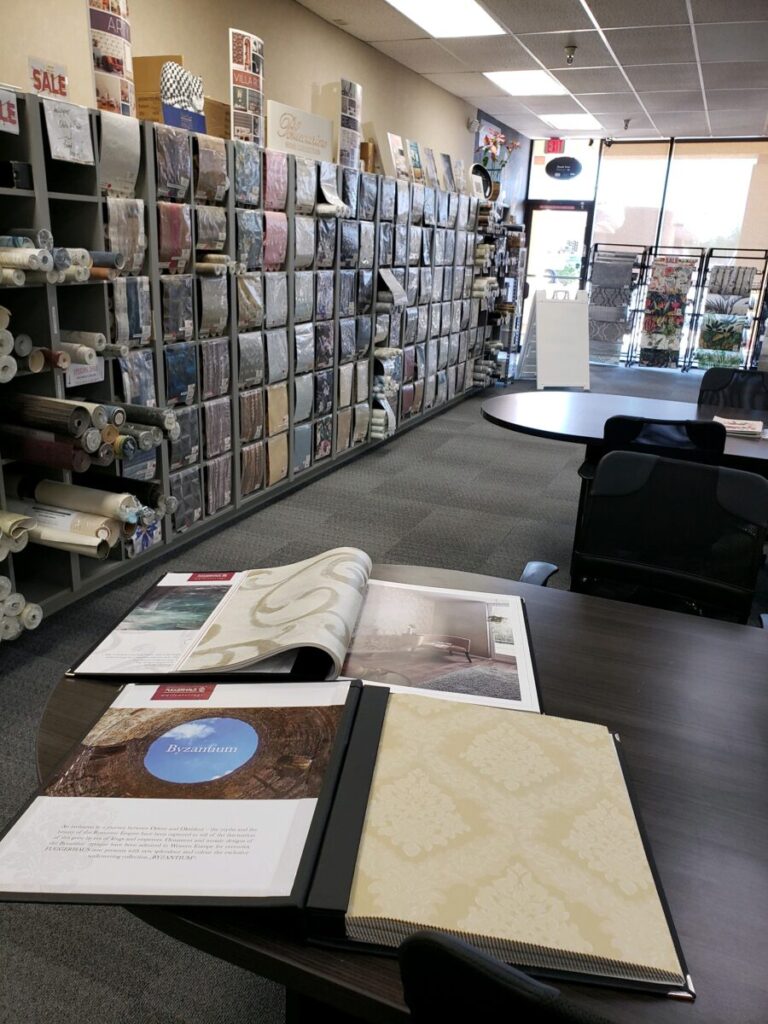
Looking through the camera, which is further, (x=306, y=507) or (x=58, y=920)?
(x=306, y=507)

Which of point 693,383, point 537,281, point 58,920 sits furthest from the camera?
point 537,281

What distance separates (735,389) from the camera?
3947 millimetres

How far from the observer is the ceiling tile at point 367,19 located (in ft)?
16.1

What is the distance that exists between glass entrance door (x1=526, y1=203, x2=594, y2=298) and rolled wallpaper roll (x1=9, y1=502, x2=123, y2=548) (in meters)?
9.21

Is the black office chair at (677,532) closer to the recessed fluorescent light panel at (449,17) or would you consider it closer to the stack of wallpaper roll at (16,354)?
the stack of wallpaper roll at (16,354)

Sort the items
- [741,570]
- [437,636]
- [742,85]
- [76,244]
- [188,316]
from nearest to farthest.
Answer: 1. [437,636]
2. [741,570]
3. [76,244]
4. [188,316]
5. [742,85]

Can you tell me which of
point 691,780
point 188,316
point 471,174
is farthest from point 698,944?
point 471,174

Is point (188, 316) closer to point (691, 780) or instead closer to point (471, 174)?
point (691, 780)

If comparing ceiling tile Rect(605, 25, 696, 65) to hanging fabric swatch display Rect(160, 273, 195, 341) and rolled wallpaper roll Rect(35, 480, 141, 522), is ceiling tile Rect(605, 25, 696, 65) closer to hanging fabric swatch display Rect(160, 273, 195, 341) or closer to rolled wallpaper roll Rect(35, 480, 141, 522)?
hanging fabric swatch display Rect(160, 273, 195, 341)

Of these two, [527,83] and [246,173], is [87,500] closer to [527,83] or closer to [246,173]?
[246,173]

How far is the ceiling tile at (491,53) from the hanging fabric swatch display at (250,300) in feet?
10.6

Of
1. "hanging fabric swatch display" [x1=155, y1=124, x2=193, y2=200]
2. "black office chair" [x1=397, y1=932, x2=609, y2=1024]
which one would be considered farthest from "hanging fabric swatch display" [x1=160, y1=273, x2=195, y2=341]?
"black office chair" [x1=397, y1=932, x2=609, y2=1024]

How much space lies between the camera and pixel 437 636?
1.15 meters

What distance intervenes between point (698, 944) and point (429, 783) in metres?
0.28
